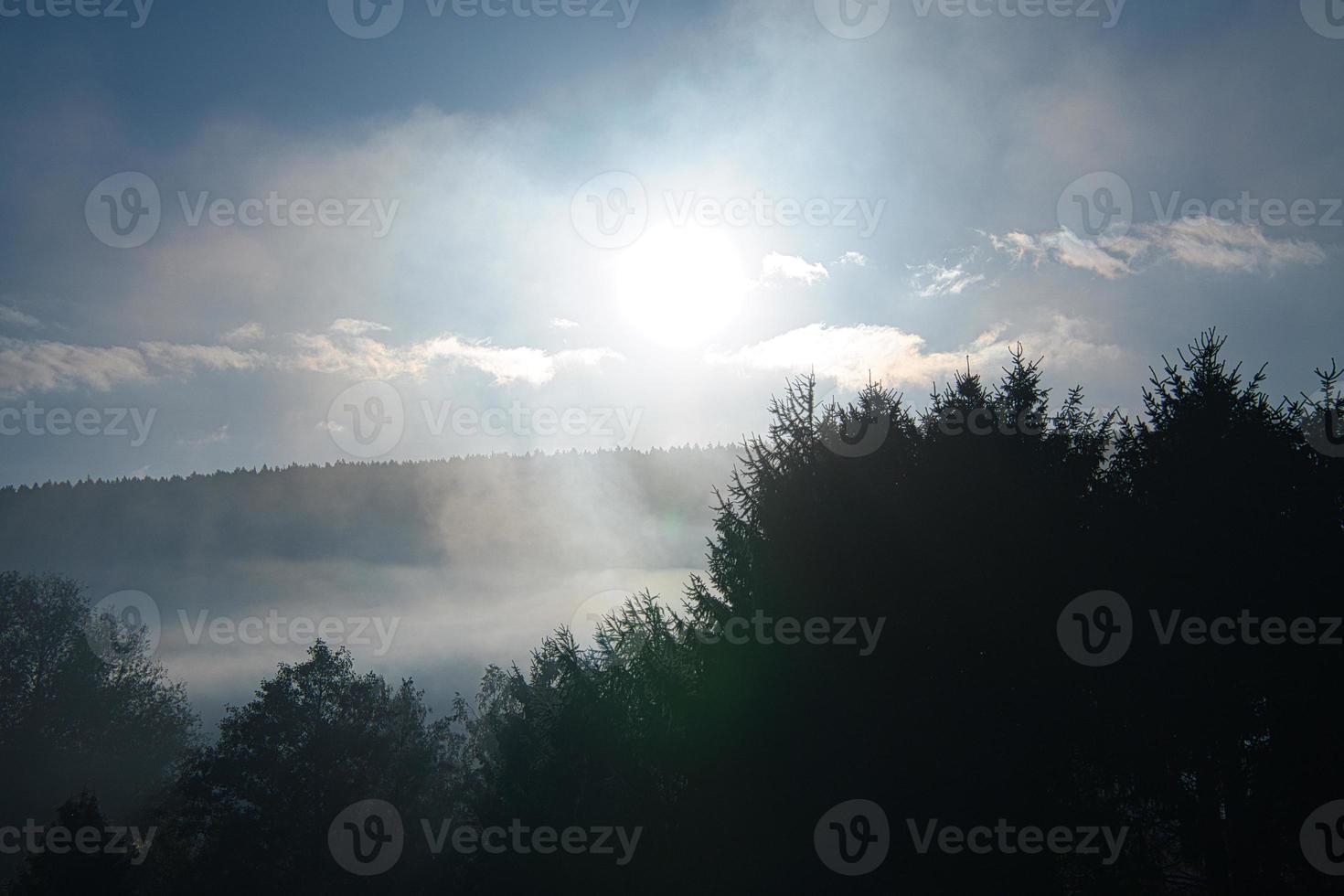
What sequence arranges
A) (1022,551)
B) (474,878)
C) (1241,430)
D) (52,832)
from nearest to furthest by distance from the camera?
(1022,551)
(1241,430)
(474,878)
(52,832)

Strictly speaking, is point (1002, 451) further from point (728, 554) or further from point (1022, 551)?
point (728, 554)

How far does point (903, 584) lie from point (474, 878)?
17.2 meters

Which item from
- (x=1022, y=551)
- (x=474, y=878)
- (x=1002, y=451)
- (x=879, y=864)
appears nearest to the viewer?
(x=879, y=864)

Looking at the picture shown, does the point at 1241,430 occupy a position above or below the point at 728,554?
above

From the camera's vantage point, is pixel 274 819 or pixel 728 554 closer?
pixel 728 554

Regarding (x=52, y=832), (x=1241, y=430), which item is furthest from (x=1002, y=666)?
(x=52, y=832)

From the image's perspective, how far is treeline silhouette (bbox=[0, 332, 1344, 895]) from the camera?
363 inches

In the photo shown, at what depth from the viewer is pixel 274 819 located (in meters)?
35.1

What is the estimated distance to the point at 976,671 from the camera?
1036 centimetres

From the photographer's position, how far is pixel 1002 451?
12555 millimetres

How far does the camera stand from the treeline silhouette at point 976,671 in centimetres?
923

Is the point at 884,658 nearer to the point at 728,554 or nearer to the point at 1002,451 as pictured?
the point at 728,554

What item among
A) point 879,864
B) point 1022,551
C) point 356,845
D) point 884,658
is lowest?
point 356,845

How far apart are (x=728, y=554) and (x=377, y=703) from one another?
38.3 m
